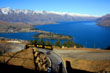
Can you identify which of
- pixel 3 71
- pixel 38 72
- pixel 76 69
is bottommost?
pixel 76 69

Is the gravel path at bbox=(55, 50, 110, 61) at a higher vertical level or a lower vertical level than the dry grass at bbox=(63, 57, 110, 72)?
higher

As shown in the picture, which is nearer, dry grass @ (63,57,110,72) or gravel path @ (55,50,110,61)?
dry grass @ (63,57,110,72)

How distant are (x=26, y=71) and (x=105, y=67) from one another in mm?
13747

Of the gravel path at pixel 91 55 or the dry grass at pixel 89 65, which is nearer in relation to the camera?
the dry grass at pixel 89 65

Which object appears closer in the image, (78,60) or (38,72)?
(38,72)

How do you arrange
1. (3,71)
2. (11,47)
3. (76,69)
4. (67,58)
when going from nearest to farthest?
(3,71) → (76,69) → (67,58) → (11,47)

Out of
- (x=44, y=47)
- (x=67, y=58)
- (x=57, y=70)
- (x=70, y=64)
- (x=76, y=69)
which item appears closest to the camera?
(x=57, y=70)

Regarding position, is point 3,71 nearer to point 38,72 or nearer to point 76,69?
point 38,72

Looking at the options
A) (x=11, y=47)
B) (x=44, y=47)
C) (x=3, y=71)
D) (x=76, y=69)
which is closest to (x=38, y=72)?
(x=3, y=71)

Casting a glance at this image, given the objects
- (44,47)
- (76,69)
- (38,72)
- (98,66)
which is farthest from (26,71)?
(44,47)

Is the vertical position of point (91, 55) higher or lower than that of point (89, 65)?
higher

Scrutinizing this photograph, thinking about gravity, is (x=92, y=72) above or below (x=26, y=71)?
below

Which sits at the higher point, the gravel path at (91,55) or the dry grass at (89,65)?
the gravel path at (91,55)

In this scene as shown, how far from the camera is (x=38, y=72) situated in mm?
17234
